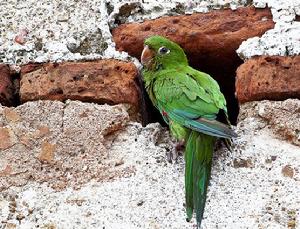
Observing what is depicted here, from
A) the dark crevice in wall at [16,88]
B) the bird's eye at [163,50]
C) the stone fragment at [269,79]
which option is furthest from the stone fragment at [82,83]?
the stone fragment at [269,79]

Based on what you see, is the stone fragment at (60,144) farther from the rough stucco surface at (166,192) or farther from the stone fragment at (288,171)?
the stone fragment at (288,171)

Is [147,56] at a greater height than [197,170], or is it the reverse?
[147,56]

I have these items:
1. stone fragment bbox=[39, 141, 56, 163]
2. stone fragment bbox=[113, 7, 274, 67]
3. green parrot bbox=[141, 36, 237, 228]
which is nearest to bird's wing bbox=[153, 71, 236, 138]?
green parrot bbox=[141, 36, 237, 228]

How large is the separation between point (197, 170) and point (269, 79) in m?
0.33

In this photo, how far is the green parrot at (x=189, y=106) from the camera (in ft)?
5.87

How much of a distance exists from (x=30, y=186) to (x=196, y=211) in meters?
0.41

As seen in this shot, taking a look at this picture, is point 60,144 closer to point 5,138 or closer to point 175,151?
point 5,138

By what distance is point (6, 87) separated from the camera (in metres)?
2.04

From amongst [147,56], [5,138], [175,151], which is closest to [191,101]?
[175,151]

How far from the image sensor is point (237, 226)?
1727 millimetres

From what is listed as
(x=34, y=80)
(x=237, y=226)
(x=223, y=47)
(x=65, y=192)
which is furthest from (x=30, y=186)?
(x=223, y=47)

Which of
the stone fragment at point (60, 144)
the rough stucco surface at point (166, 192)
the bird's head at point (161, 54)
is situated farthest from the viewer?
the bird's head at point (161, 54)

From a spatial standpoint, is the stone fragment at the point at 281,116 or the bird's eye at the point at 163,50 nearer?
the stone fragment at the point at 281,116

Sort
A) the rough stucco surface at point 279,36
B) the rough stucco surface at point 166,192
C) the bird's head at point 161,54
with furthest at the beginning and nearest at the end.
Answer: the bird's head at point 161,54 → the rough stucco surface at point 279,36 → the rough stucco surface at point 166,192
